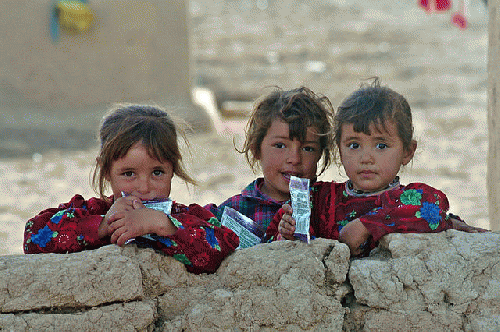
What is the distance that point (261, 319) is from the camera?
2152 millimetres

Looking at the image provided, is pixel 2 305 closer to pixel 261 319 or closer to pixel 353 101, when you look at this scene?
pixel 261 319

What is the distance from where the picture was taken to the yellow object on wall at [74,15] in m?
9.00

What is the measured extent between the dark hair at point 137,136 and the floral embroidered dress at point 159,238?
0.24m

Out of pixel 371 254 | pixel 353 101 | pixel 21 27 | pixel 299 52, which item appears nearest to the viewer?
A: pixel 371 254

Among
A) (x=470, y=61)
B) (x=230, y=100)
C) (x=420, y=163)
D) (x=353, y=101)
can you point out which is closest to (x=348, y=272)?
(x=353, y=101)

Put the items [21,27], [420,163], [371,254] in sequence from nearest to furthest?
[371,254] → [420,163] → [21,27]

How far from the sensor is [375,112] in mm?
2539

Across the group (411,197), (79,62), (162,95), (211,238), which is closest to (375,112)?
(411,197)

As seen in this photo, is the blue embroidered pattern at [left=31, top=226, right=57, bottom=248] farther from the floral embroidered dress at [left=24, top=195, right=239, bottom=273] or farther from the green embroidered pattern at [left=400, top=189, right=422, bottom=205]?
the green embroidered pattern at [left=400, top=189, right=422, bottom=205]

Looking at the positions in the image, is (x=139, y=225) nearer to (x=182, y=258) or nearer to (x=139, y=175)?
(x=182, y=258)

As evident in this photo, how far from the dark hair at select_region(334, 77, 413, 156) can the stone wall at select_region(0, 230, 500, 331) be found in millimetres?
460

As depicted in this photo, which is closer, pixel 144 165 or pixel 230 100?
pixel 144 165

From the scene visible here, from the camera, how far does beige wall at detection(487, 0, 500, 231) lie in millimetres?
3242

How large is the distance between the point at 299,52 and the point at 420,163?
26.9 feet
